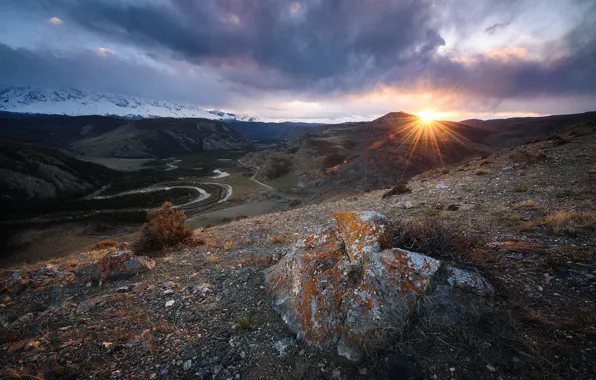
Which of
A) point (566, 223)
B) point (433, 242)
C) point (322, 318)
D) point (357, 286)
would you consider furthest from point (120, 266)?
point (566, 223)

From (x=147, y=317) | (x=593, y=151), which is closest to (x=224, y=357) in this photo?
(x=147, y=317)

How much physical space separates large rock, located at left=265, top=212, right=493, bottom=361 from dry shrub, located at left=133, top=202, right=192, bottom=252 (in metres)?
7.60

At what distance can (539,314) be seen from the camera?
3600 millimetres

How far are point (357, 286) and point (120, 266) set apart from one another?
302 inches

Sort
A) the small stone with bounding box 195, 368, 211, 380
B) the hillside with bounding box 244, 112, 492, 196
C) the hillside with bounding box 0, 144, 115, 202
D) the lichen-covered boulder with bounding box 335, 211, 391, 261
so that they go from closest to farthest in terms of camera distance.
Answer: the small stone with bounding box 195, 368, 211, 380, the lichen-covered boulder with bounding box 335, 211, 391, 261, the hillside with bounding box 244, 112, 492, 196, the hillside with bounding box 0, 144, 115, 202

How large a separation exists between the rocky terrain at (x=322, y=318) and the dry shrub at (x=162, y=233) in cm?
270

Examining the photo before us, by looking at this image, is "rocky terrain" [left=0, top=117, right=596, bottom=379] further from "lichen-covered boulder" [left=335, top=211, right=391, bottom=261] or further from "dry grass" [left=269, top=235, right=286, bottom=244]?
"dry grass" [left=269, top=235, right=286, bottom=244]

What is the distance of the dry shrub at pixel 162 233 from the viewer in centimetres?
1074

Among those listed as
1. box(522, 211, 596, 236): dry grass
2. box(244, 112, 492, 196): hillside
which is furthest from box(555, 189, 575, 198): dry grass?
box(244, 112, 492, 196): hillside

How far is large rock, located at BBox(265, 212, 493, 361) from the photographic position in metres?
3.92

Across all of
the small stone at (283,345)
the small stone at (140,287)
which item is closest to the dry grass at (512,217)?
the small stone at (283,345)

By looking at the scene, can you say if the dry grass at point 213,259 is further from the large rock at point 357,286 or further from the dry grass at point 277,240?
the large rock at point 357,286

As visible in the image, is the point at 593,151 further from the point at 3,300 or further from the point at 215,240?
the point at 3,300

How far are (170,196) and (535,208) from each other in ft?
Answer: 238
